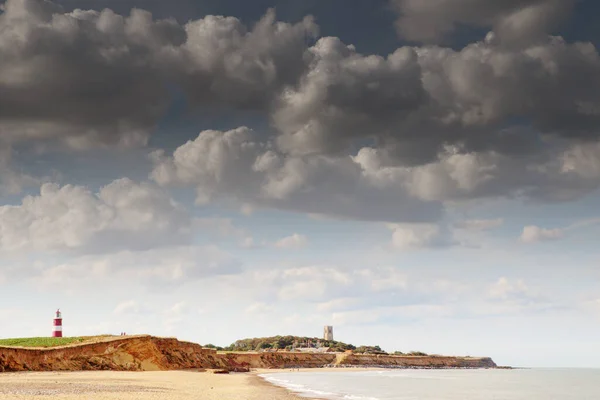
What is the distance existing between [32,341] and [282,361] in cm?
7001

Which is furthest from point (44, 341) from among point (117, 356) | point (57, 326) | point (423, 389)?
point (423, 389)

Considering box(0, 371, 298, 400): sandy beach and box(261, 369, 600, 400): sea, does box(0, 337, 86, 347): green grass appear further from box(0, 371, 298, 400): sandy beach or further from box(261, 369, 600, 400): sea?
box(0, 371, 298, 400): sandy beach

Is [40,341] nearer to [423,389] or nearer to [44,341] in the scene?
[44,341]

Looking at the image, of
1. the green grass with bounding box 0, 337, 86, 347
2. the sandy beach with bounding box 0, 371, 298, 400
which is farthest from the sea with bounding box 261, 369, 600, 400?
the green grass with bounding box 0, 337, 86, 347

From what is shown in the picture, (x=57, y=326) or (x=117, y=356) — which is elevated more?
(x=57, y=326)

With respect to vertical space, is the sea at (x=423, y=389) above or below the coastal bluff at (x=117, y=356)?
below

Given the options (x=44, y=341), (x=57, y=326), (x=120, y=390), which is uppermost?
(x=57, y=326)

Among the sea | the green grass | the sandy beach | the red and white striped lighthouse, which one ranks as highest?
the red and white striped lighthouse

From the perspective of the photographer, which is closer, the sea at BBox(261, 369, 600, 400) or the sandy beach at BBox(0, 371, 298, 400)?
the sandy beach at BBox(0, 371, 298, 400)

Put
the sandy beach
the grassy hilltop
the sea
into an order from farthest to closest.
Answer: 1. the grassy hilltop
2. the sea
3. the sandy beach

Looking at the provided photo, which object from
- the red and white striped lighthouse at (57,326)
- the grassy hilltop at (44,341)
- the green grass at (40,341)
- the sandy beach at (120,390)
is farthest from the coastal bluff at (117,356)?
the red and white striped lighthouse at (57,326)

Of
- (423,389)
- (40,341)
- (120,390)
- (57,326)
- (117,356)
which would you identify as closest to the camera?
(120,390)

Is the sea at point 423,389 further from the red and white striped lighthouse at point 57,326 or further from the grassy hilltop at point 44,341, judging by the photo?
the red and white striped lighthouse at point 57,326

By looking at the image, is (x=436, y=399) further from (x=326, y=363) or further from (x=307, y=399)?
(x=326, y=363)
